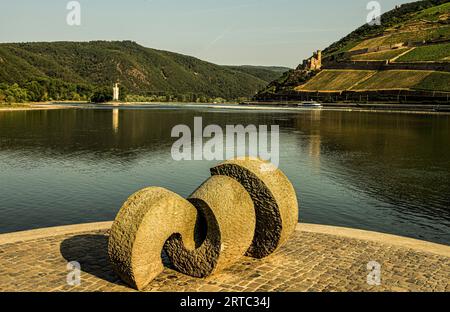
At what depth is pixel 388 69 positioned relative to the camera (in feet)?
420

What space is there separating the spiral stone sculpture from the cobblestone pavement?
362 millimetres

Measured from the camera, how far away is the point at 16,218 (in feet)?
49.2

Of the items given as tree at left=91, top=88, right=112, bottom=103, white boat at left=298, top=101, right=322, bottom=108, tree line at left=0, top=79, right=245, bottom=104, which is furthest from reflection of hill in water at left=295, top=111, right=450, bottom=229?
tree at left=91, top=88, right=112, bottom=103

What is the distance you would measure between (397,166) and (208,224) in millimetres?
20430

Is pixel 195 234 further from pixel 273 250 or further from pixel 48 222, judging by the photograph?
pixel 48 222

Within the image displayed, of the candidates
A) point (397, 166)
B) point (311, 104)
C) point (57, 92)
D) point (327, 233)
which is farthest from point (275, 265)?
point (57, 92)

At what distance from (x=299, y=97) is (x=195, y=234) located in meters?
136

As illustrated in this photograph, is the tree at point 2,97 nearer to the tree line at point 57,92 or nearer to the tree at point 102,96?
the tree line at point 57,92

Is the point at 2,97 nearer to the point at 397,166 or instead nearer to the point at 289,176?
the point at 289,176

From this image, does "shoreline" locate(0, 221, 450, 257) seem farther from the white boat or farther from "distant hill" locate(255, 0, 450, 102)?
the white boat

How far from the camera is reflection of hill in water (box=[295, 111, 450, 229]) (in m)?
18.5

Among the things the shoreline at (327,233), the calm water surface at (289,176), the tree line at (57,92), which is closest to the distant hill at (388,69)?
the tree line at (57,92)

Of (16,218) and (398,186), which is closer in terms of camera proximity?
(16,218)
